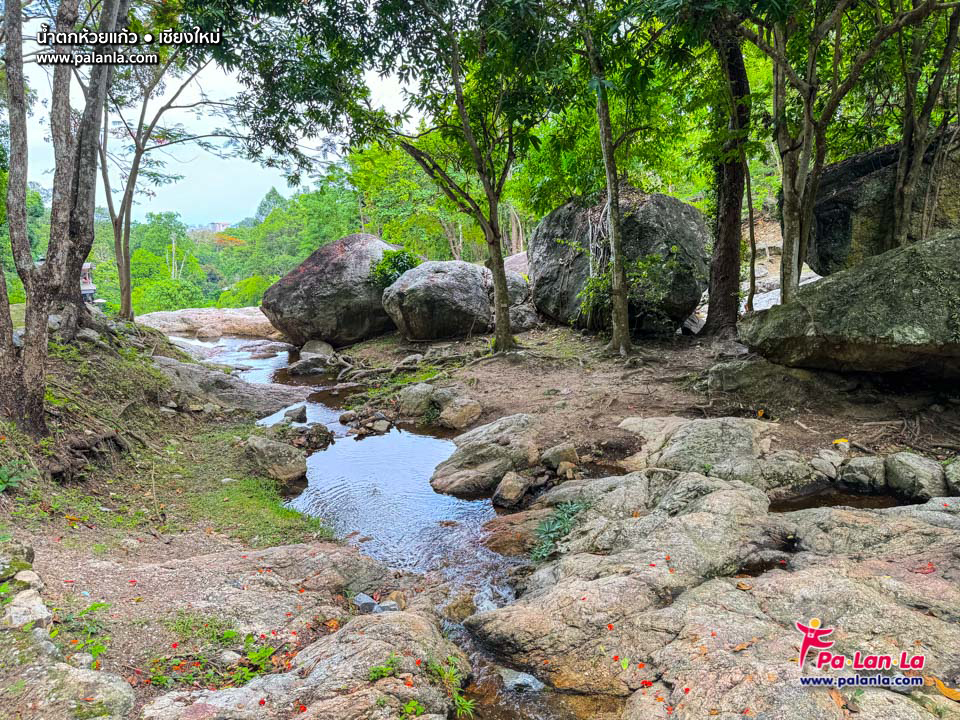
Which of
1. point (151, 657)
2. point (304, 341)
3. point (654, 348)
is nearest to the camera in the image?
point (151, 657)

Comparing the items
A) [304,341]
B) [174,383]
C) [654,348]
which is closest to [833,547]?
[654,348]

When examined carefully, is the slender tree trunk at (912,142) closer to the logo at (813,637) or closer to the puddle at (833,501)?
the puddle at (833,501)

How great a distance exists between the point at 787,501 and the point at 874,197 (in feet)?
20.5

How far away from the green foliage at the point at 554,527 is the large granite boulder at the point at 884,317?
410 cm

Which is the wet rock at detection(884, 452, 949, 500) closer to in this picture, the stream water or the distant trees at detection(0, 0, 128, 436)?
the stream water

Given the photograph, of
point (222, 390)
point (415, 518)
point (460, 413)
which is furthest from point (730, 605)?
point (222, 390)

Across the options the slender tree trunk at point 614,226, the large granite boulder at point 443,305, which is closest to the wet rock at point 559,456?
the slender tree trunk at point 614,226

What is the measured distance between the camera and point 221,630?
3.71 m

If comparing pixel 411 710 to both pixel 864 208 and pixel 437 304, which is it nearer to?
pixel 864 208

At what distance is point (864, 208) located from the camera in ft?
30.1

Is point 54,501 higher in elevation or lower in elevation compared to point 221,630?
higher

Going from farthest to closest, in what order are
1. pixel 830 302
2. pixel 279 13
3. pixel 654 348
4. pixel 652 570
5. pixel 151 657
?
pixel 654 348 → pixel 279 13 → pixel 830 302 → pixel 652 570 → pixel 151 657

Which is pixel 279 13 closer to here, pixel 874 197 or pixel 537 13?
pixel 537 13

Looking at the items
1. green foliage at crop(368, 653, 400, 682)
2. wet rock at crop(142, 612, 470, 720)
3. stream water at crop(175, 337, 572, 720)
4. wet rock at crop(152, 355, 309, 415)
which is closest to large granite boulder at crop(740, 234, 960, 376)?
stream water at crop(175, 337, 572, 720)
